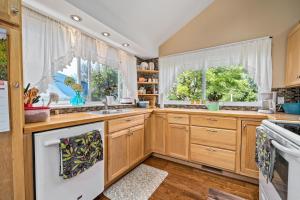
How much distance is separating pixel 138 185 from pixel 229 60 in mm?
2455

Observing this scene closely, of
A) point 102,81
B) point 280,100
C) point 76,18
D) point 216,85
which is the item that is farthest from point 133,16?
point 280,100

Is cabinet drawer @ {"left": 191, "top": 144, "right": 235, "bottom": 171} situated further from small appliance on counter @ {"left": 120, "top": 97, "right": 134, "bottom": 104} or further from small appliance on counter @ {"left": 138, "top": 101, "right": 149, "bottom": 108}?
small appliance on counter @ {"left": 120, "top": 97, "right": 134, "bottom": 104}

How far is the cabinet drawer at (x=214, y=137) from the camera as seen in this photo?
2025 mm

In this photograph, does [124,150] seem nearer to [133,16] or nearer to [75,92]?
[75,92]

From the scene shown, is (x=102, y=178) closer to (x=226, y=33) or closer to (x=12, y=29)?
(x=12, y=29)

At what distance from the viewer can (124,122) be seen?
2021 millimetres

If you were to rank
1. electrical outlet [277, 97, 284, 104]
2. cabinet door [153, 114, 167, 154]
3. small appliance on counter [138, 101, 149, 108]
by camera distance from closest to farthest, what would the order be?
electrical outlet [277, 97, 284, 104], cabinet door [153, 114, 167, 154], small appliance on counter [138, 101, 149, 108]

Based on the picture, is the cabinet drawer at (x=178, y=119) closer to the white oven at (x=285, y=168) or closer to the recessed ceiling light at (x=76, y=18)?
the white oven at (x=285, y=168)

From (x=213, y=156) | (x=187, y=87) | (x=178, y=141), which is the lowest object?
(x=213, y=156)

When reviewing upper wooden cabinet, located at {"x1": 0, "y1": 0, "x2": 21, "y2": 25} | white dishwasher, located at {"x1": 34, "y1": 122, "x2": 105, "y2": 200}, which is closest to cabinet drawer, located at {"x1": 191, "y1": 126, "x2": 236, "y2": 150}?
white dishwasher, located at {"x1": 34, "y1": 122, "x2": 105, "y2": 200}

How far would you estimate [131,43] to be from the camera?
8.06 feet

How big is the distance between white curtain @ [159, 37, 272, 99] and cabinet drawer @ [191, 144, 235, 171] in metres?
1.17

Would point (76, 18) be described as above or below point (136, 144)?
above

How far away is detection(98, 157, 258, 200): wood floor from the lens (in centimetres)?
170
